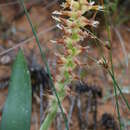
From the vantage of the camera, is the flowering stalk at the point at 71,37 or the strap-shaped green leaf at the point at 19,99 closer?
the flowering stalk at the point at 71,37

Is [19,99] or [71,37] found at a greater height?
[71,37]

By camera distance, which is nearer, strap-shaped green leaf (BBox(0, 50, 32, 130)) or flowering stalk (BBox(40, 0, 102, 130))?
flowering stalk (BBox(40, 0, 102, 130))

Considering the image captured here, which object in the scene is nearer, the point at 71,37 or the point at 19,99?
the point at 71,37

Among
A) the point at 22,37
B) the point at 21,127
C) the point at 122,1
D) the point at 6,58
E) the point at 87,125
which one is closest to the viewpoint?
the point at 21,127

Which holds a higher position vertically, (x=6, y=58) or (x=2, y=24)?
(x=2, y=24)

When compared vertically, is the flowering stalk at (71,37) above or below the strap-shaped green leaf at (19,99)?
above

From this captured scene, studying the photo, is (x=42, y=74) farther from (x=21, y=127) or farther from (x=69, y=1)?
(x=69, y=1)

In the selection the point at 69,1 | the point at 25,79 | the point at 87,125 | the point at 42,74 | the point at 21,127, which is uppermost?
the point at 69,1

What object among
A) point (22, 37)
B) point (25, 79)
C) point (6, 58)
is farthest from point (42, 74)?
point (25, 79)
